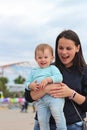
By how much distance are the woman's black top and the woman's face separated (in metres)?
0.13

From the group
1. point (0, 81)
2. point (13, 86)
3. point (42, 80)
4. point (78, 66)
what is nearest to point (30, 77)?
point (42, 80)

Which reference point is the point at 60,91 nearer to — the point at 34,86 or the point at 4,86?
the point at 34,86

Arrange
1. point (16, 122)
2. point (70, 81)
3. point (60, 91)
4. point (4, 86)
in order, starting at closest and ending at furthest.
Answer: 1. point (60, 91)
2. point (70, 81)
3. point (16, 122)
4. point (4, 86)

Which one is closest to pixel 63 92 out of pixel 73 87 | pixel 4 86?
pixel 73 87

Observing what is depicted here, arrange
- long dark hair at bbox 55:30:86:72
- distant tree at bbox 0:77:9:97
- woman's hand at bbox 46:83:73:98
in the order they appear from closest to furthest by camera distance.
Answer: woman's hand at bbox 46:83:73:98 → long dark hair at bbox 55:30:86:72 → distant tree at bbox 0:77:9:97

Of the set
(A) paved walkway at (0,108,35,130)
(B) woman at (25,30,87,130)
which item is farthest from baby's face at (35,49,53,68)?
(A) paved walkway at (0,108,35,130)

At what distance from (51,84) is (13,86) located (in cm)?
5802

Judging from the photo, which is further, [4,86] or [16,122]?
[4,86]

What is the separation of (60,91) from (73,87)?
0.63 feet

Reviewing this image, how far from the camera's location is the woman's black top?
4.05 m

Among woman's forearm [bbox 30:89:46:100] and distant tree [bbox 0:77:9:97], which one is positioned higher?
woman's forearm [bbox 30:89:46:100]

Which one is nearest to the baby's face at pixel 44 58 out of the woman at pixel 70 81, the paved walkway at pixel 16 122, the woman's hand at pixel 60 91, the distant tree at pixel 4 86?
the woman at pixel 70 81

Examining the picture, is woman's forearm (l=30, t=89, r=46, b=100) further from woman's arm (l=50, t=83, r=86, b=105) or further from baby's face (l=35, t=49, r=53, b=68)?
baby's face (l=35, t=49, r=53, b=68)

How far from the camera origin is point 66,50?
4.00 m
